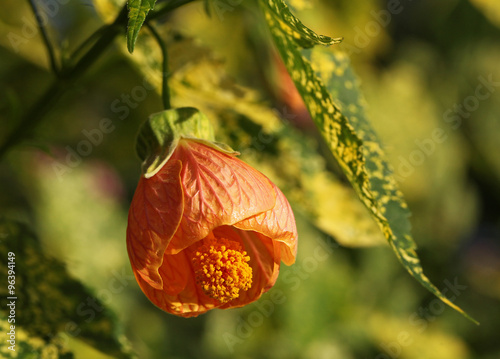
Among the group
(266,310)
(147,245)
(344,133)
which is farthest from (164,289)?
(266,310)

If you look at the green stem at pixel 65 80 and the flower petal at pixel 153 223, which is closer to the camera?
the flower petal at pixel 153 223

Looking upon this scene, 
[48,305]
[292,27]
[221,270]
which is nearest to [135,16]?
[292,27]

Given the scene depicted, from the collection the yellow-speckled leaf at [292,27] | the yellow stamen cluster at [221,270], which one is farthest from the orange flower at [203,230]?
the yellow-speckled leaf at [292,27]

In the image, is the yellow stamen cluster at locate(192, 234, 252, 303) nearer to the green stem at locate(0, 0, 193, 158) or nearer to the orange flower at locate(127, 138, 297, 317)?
the orange flower at locate(127, 138, 297, 317)

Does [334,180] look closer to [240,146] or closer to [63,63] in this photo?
[240,146]

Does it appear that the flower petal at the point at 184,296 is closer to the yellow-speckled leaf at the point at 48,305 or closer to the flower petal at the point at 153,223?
the flower petal at the point at 153,223

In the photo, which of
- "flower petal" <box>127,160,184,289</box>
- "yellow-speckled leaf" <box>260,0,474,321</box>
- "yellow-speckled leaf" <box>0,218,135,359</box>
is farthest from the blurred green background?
"flower petal" <box>127,160,184,289</box>

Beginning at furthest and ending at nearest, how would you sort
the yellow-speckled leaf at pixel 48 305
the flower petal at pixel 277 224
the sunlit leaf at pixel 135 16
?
the yellow-speckled leaf at pixel 48 305, the flower petal at pixel 277 224, the sunlit leaf at pixel 135 16
